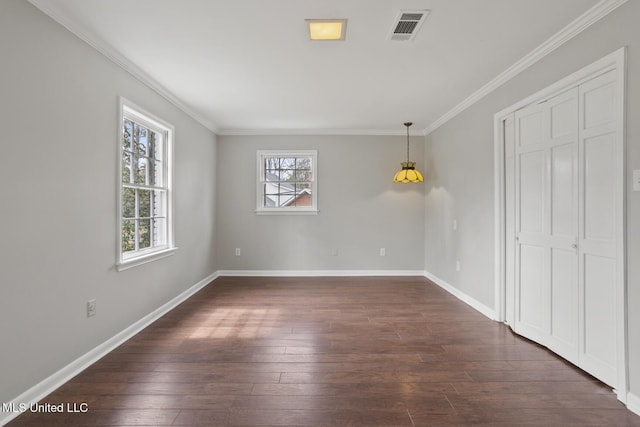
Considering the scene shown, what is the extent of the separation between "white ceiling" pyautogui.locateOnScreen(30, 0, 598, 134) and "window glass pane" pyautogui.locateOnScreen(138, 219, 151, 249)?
4.85 feet

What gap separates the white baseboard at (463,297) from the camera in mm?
3482

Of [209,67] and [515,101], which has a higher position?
[209,67]

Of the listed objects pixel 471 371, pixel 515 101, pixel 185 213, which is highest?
pixel 515 101

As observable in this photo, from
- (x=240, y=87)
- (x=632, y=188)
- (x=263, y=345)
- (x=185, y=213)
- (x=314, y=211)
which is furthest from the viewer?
(x=314, y=211)

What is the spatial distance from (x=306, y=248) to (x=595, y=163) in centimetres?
411

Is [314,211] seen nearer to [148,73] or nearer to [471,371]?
[148,73]

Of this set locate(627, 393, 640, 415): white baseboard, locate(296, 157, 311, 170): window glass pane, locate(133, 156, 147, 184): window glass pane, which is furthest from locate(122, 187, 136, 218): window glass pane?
locate(627, 393, 640, 415): white baseboard

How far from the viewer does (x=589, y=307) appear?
2.26 meters

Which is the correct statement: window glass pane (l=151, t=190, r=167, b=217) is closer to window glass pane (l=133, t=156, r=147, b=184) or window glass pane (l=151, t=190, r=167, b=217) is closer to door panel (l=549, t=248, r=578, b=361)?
window glass pane (l=133, t=156, r=147, b=184)

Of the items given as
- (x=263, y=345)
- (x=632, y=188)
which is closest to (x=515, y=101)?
(x=632, y=188)

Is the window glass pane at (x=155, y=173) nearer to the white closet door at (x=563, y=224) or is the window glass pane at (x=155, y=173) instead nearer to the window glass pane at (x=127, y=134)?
the window glass pane at (x=127, y=134)

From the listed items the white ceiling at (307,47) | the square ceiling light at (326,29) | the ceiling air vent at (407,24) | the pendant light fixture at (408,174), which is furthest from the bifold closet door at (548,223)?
the pendant light fixture at (408,174)

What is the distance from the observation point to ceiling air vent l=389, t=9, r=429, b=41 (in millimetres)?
2168

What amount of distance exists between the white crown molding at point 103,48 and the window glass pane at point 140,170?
77cm
